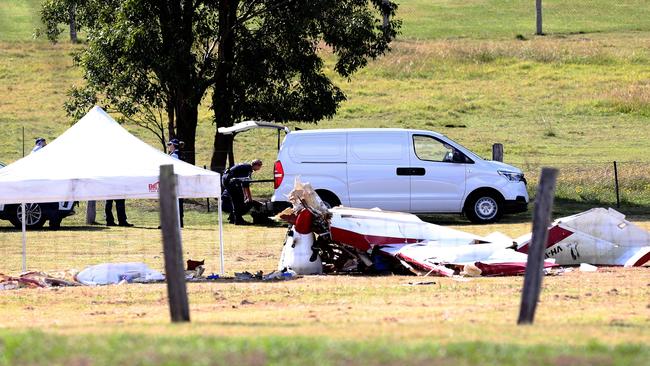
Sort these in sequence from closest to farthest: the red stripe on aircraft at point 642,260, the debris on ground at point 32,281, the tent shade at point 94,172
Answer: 1. the debris on ground at point 32,281
2. the tent shade at point 94,172
3. the red stripe on aircraft at point 642,260

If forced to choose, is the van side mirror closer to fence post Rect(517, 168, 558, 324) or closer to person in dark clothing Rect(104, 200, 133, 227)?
person in dark clothing Rect(104, 200, 133, 227)

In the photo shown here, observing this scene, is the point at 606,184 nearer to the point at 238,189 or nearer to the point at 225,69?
the point at 238,189

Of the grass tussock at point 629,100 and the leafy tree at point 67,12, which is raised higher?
the leafy tree at point 67,12

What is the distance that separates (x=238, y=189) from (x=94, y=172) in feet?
30.5

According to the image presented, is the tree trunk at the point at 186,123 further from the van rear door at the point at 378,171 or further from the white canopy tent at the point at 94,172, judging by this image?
the white canopy tent at the point at 94,172

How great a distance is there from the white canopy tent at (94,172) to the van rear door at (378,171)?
26.1 ft

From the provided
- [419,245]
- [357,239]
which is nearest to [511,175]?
[419,245]

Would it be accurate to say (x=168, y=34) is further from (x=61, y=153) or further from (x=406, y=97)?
(x=406, y=97)

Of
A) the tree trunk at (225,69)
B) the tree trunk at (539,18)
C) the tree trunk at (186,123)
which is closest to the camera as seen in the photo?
the tree trunk at (225,69)

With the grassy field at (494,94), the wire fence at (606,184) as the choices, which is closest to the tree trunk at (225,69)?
the grassy field at (494,94)

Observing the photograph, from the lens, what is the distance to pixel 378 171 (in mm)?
25531

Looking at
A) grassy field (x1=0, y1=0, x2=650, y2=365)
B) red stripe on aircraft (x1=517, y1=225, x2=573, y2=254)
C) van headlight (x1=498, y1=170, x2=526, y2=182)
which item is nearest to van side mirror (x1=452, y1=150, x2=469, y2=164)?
van headlight (x1=498, y1=170, x2=526, y2=182)

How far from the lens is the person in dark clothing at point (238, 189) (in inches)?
1030

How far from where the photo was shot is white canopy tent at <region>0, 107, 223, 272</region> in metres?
16.7
